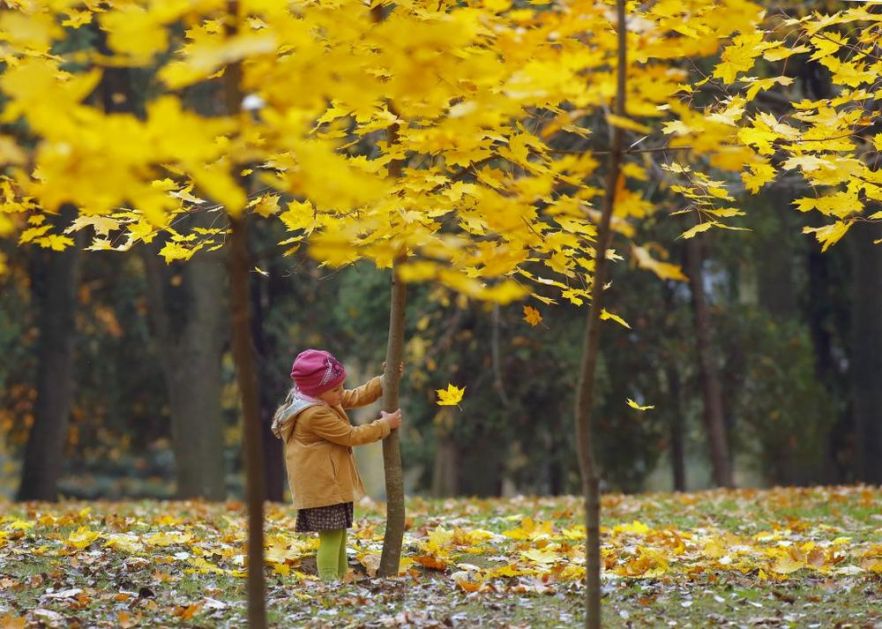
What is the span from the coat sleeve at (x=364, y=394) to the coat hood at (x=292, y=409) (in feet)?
0.80

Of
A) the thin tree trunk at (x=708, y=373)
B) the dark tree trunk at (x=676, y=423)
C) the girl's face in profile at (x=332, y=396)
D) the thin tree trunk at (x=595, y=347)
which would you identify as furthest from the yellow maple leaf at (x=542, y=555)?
the dark tree trunk at (x=676, y=423)

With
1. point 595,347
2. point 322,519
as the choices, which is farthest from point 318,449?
point 595,347

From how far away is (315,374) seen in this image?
601 cm

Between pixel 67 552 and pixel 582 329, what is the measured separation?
10.1 metres

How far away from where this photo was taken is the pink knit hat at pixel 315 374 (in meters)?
6.01

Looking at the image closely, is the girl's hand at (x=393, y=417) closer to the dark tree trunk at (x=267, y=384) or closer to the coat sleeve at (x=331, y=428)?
the coat sleeve at (x=331, y=428)

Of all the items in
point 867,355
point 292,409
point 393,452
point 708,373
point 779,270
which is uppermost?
point 779,270

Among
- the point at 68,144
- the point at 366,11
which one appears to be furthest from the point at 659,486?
the point at 68,144

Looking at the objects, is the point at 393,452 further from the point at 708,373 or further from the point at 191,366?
the point at 708,373

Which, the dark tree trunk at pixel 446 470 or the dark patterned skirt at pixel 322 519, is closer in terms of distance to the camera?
the dark patterned skirt at pixel 322 519

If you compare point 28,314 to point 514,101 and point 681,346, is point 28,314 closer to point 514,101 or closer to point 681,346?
point 681,346

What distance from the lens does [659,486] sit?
2895cm

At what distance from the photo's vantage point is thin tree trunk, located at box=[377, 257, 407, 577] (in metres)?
5.69

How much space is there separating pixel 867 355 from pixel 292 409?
36.1 ft
